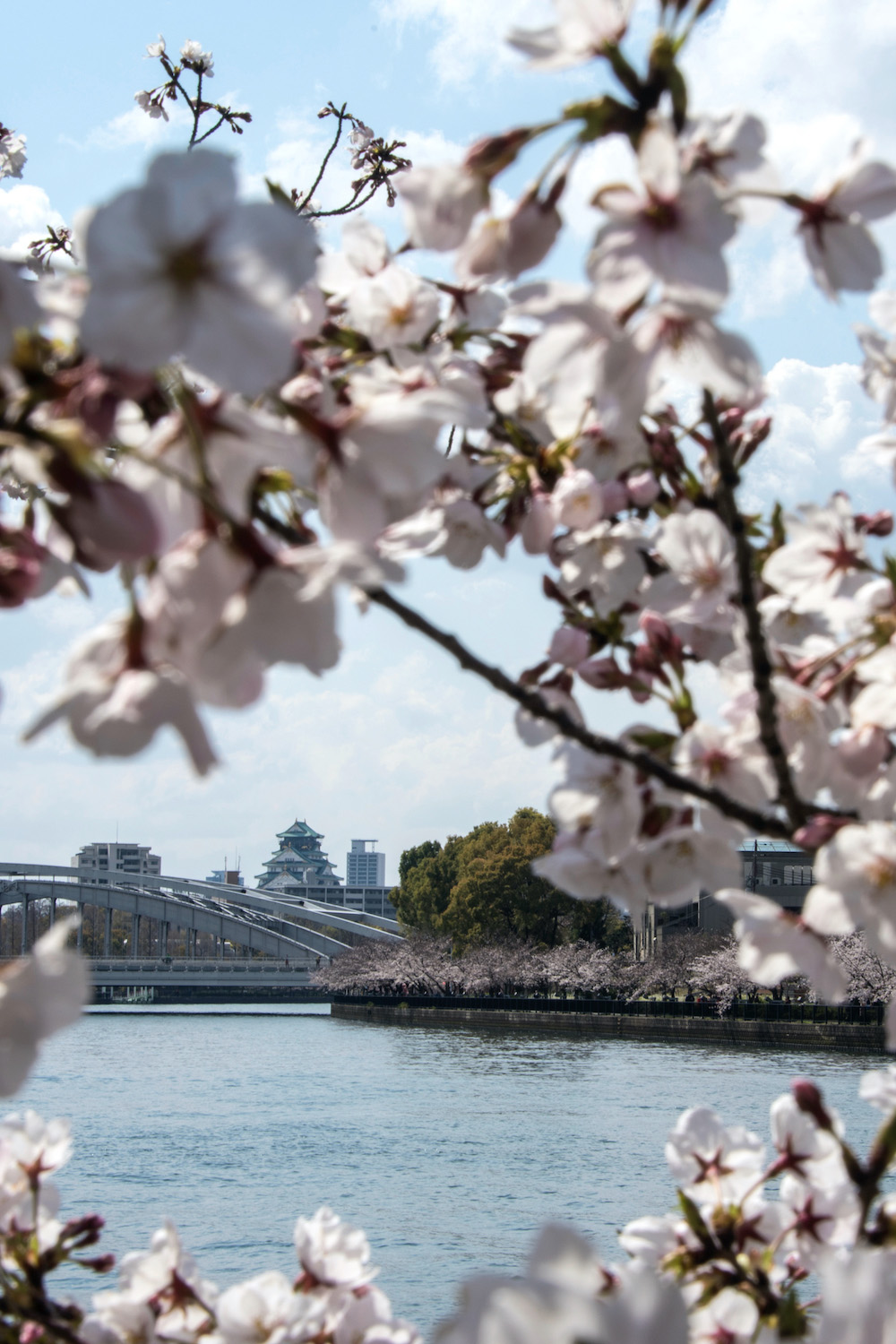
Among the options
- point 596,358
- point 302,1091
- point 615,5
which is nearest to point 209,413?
point 596,358

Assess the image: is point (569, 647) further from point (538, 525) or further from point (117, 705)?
point (117, 705)

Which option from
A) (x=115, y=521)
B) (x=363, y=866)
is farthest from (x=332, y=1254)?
(x=363, y=866)

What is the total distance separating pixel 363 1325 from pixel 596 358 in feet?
3.41

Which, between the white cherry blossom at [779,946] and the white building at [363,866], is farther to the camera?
the white building at [363,866]

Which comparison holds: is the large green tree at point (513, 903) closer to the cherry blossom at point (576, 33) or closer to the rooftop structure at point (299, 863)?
the cherry blossom at point (576, 33)

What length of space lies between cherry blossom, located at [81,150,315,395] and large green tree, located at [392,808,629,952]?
35.9m

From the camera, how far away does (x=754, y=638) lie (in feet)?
2.57

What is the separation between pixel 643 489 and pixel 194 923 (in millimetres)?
47195

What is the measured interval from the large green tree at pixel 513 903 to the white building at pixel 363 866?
334ft

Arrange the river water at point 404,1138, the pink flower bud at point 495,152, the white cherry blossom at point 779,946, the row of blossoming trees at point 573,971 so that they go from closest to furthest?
the pink flower bud at point 495,152 < the white cherry blossom at point 779,946 < the river water at point 404,1138 < the row of blossoming trees at point 573,971

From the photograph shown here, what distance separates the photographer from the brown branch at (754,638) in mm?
784

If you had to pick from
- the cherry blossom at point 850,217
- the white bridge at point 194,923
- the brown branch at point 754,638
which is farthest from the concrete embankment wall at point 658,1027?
the cherry blossom at point 850,217

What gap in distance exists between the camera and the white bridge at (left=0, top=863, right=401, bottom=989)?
145 feet

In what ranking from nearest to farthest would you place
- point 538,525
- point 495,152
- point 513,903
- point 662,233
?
1. point 662,233
2. point 495,152
3. point 538,525
4. point 513,903
